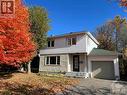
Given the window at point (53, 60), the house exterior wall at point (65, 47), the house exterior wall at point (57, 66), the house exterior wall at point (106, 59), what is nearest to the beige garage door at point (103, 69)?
the house exterior wall at point (106, 59)

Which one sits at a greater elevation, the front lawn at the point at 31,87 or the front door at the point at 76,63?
the front door at the point at 76,63

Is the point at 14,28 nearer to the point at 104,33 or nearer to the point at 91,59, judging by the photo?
the point at 91,59

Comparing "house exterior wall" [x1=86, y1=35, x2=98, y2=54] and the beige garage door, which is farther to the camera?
"house exterior wall" [x1=86, y1=35, x2=98, y2=54]

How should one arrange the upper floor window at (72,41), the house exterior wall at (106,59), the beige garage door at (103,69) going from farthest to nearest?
the upper floor window at (72,41), the beige garage door at (103,69), the house exterior wall at (106,59)

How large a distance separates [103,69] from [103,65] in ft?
1.91

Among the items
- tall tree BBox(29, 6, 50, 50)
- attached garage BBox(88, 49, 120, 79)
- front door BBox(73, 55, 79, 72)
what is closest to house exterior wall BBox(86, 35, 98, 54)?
attached garage BBox(88, 49, 120, 79)

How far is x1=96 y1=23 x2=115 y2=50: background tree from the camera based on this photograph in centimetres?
4404

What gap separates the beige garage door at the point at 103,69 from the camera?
23984 millimetres

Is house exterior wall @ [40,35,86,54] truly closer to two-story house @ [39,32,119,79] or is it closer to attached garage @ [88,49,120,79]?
two-story house @ [39,32,119,79]

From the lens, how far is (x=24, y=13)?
18641 millimetres

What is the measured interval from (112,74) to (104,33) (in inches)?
1038

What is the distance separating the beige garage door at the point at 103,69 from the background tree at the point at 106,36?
1847 centimetres

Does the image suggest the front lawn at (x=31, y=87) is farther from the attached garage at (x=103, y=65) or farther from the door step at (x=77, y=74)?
the attached garage at (x=103, y=65)

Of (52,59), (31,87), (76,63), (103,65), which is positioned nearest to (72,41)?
(76,63)
